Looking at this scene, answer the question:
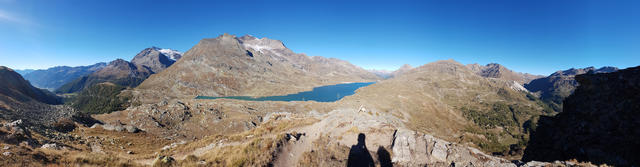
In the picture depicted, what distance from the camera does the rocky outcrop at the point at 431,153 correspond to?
18.9 meters

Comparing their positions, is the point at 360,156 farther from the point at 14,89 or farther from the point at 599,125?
the point at 14,89

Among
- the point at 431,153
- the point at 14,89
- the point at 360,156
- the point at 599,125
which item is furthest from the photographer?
the point at 14,89

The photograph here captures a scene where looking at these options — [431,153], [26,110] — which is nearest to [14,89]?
[26,110]

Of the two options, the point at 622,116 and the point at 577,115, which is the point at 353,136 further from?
the point at 577,115

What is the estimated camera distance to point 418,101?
17912cm

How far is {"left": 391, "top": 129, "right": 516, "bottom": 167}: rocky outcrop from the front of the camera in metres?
18.9

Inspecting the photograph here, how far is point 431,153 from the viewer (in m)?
20.8

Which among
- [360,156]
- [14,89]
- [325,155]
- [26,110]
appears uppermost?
[14,89]

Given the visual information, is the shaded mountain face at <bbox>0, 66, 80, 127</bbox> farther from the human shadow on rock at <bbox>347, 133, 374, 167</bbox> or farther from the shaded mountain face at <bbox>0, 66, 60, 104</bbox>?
the human shadow on rock at <bbox>347, 133, 374, 167</bbox>

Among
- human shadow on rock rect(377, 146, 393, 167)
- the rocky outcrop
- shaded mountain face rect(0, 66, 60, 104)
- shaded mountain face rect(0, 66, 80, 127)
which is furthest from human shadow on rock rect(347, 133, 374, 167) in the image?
shaded mountain face rect(0, 66, 60, 104)

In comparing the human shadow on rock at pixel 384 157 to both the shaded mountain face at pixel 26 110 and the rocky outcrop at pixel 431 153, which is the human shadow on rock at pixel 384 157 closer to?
the rocky outcrop at pixel 431 153

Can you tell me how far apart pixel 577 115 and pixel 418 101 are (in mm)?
158055

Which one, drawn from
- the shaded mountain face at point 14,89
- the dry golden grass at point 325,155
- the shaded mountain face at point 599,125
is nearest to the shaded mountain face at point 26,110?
the shaded mountain face at point 14,89

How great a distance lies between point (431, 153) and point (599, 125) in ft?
80.5
